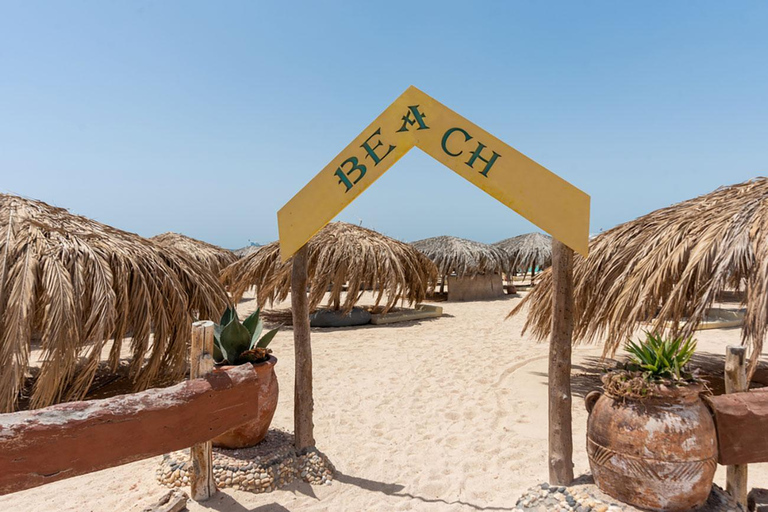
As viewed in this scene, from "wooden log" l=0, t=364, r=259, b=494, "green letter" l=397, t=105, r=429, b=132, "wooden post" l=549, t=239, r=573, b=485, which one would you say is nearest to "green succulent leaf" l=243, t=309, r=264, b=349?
"wooden log" l=0, t=364, r=259, b=494

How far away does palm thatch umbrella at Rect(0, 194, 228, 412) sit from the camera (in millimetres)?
3998

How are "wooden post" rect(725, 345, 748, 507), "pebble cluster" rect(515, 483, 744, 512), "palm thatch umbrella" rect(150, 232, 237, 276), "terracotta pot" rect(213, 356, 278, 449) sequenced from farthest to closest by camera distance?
"palm thatch umbrella" rect(150, 232, 237, 276)
"terracotta pot" rect(213, 356, 278, 449)
"wooden post" rect(725, 345, 748, 507)
"pebble cluster" rect(515, 483, 744, 512)

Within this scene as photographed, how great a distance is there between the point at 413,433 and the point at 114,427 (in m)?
2.81

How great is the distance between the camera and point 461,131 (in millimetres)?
2934

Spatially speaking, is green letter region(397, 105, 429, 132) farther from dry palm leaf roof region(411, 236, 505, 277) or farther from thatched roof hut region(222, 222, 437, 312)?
dry palm leaf roof region(411, 236, 505, 277)

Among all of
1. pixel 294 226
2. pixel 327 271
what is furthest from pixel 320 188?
pixel 327 271

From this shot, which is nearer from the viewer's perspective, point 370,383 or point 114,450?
point 114,450

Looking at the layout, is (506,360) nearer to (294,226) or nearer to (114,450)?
(294,226)

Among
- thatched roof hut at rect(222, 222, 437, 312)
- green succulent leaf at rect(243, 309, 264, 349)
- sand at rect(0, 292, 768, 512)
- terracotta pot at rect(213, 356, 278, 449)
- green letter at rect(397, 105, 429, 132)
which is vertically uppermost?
green letter at rect(397, 105, 429, 132)

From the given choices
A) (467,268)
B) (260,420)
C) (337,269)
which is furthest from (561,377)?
(467,268)

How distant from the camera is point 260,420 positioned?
3398 mm

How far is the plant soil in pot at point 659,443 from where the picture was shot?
2334mm

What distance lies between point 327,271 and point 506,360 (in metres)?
4.57

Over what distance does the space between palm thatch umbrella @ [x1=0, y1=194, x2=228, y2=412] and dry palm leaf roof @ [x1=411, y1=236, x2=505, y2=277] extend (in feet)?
34.1
